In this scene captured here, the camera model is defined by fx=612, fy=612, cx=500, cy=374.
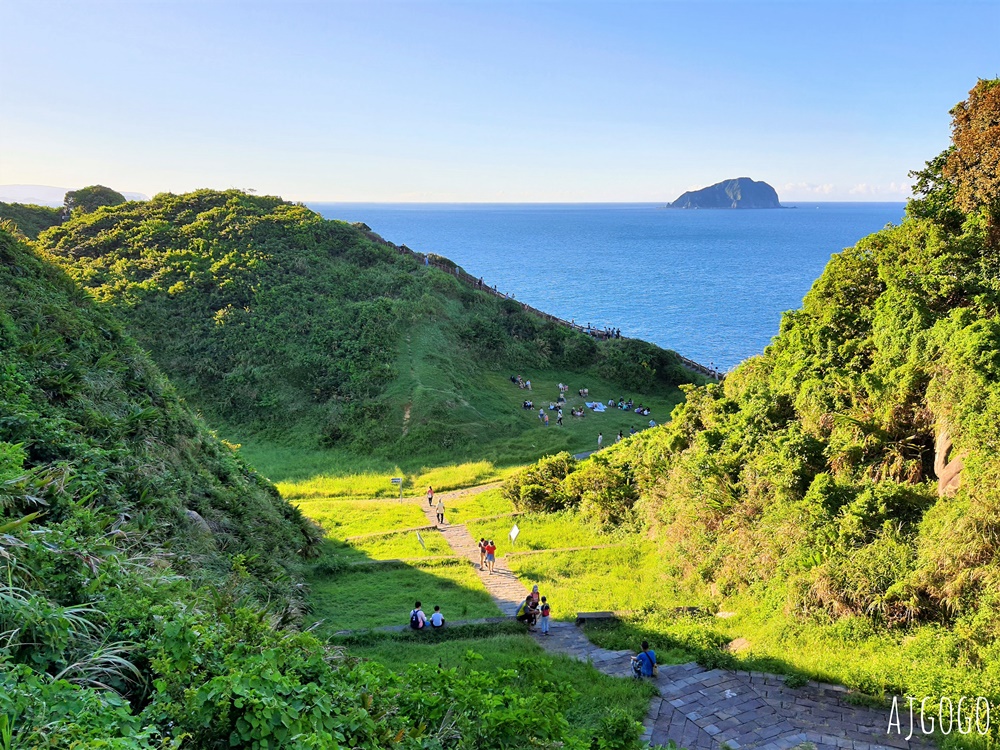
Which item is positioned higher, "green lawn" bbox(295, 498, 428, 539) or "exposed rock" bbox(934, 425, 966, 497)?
"exposed rock" bbox(934, 425, 966, 497)

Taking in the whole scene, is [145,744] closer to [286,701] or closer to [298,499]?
[286,701]

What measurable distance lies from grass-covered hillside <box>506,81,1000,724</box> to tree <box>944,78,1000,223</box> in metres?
0.05

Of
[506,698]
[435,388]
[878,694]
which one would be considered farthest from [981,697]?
[435,388]

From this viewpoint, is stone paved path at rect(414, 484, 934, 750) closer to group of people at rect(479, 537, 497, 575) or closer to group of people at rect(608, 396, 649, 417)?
group of people at rect(479, 537, 497, 575)

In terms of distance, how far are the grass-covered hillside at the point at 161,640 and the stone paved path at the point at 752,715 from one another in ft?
2.25

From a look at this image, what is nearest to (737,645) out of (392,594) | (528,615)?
(528,615)

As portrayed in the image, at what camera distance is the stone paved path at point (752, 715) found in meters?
9.15

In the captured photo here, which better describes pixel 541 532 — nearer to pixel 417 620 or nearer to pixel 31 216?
pixel 417 620

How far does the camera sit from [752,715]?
394 inches

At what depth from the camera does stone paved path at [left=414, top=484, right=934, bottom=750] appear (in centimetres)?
915

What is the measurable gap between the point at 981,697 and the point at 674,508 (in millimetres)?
9828

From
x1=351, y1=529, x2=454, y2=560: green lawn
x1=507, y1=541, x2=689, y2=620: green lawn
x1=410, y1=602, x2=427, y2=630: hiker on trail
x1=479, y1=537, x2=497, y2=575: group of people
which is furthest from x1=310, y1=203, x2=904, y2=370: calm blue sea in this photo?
x1=410, y1=602, x2=427, y2=630: hiker on trail

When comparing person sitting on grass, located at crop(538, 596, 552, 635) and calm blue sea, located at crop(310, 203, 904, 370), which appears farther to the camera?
calm blue sea, located at crop(310, 203, 904, 370)

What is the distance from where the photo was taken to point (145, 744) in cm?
440
